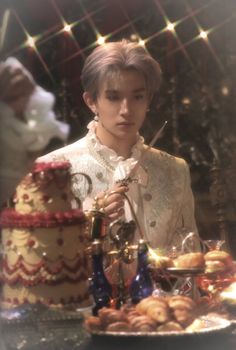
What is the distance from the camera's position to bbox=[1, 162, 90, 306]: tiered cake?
0.90 metres

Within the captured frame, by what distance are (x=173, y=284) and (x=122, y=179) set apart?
240mm

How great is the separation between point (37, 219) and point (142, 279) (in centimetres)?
22

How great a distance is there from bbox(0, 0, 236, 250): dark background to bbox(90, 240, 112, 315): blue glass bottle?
0.24 m

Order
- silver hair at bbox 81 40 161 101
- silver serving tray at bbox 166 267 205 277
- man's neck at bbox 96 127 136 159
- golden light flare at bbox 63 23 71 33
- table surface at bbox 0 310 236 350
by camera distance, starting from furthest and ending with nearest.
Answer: man's neck at bbox 96 127 136 159
silver hair at bbox 81 40 161 101
golden light flare at bbox 63 23 71 33
silver serving tray at bbox 166 267 205 277
table surface at bbox 0 310 236 350

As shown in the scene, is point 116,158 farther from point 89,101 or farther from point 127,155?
point 89,101

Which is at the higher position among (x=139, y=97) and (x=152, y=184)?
(x=139, y=97)

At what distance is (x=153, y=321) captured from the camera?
91cm

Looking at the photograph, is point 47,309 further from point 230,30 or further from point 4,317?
point 230,30

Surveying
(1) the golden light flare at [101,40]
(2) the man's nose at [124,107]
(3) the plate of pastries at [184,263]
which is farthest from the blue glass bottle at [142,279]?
(1) the golden light flare at [101,40]

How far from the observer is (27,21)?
105cm

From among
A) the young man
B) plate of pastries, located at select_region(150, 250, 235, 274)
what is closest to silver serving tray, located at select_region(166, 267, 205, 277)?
plate of pastries, located at select_region(150, 250, 235, 274)

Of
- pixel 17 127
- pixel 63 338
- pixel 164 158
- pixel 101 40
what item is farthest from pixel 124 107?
pixel 63 338

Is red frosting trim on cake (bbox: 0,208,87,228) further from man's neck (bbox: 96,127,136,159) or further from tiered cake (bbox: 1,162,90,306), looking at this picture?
man's neck (bbox: 96,127,136,159)

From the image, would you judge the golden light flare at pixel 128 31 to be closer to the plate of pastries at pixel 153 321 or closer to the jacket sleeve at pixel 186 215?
the jacket sleeve at pixel 186 215
